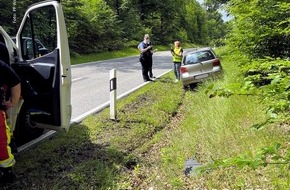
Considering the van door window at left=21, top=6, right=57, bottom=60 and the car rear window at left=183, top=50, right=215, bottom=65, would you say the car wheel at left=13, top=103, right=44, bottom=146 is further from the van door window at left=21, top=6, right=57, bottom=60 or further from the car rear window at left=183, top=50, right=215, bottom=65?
the car rear window at left=183, top=50, right=215, bottom=65

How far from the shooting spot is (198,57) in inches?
464

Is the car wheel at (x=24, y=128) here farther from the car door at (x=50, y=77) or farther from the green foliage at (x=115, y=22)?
the green foliage at (x=115, y=22)

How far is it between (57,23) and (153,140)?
259cm

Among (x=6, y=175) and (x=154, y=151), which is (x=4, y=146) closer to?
(x=6, y=175)

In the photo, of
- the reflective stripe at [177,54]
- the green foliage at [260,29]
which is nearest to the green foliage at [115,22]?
the reflective stripe at [177,54]

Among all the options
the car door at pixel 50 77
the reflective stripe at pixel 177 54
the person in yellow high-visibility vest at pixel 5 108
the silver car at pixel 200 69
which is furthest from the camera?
the reflective stripe at pixel 177 54

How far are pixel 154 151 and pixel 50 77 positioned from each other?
203cm

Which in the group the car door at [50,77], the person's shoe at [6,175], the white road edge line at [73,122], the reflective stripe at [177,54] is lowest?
the white road edge line at [73,122]

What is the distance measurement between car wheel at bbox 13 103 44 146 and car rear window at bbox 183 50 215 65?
7.03 metres

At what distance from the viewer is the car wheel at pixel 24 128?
5.43 m

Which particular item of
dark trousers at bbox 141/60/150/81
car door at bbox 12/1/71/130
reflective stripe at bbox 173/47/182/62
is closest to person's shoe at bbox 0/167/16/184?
car door at bbox 12/1/71/130

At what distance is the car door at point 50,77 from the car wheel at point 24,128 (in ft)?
0.50

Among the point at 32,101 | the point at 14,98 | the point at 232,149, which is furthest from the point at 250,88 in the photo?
the point at 32,101

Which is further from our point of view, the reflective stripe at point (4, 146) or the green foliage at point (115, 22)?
the green foliage at point (115, 22)
